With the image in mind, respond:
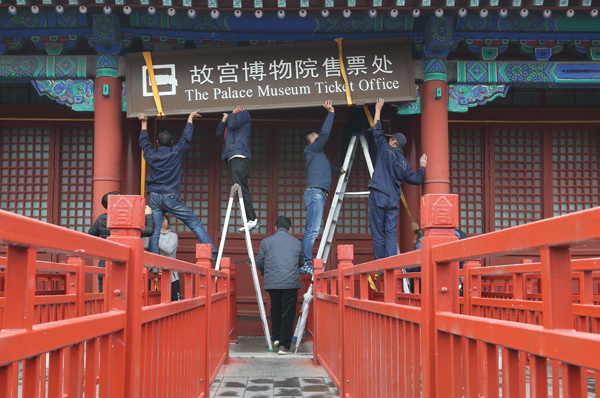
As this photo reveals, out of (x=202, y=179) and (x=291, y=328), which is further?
(x=202, y=179)

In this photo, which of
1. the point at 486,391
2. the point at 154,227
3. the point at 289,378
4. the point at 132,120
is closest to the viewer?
the point at 486,391

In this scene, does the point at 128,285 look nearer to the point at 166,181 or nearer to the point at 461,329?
the point at 461,329

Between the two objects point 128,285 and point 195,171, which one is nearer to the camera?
point 128,285

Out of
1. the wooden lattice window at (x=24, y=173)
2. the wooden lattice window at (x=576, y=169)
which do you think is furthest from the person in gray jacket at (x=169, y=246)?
the wooden lattice window at (x=576, y=169)

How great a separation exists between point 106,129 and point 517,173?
5.83 metres

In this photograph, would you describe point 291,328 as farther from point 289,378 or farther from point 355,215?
point 355,215

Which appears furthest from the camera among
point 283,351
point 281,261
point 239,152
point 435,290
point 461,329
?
point 239,152

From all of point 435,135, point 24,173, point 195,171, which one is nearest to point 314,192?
point 435,135

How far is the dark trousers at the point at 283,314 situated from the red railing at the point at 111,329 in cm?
283

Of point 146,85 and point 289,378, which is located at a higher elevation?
point 146,85

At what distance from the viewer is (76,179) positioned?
948cm

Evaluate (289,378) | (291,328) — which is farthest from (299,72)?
(289,378)

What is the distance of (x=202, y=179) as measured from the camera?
962 cm

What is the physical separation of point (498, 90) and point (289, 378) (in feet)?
Result: 14.4
